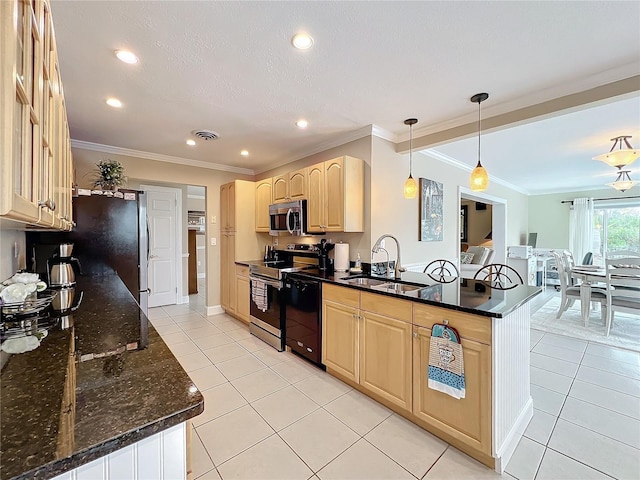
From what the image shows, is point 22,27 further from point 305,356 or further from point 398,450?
point 305,356

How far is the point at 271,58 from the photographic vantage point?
190 cm

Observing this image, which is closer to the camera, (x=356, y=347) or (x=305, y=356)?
(x=356, y=347)

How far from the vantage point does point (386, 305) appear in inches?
83.9

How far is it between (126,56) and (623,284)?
5.66m

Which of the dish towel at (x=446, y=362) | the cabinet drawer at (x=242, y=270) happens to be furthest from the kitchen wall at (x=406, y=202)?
the cabinet drawer at (x=242, y=270)

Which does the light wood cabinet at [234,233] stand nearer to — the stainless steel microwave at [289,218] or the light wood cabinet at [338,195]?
the stainless steel microwave at [289,218]

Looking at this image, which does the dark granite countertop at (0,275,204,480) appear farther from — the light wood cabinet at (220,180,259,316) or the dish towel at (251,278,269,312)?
the light wood cabinet at (220,180,259,316)

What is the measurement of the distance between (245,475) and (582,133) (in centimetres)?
460

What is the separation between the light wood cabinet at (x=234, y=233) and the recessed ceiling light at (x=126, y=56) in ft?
7.94

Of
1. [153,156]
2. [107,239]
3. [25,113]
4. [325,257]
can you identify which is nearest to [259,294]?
[325,257]

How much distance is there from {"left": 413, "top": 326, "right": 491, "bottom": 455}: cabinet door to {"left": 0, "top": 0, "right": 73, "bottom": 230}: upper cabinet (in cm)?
200

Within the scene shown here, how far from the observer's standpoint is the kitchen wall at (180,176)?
11.9ft

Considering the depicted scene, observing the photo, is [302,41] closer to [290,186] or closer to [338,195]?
[338,195]

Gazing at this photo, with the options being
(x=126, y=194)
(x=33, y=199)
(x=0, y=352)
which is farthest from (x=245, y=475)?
(x=126, y=194)
